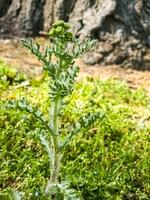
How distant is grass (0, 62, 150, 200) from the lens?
3941 mm

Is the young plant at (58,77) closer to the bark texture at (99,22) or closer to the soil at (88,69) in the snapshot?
the soil at (88,69)

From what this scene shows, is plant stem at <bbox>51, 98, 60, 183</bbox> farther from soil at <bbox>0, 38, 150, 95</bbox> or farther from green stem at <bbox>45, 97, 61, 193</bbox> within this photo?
soil at <bbox>0, 38, 150, 95</bbox>

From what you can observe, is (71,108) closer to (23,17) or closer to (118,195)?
(118,195)

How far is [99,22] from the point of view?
7.05 meters

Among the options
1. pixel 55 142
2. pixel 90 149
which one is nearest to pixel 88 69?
pixel 90 149

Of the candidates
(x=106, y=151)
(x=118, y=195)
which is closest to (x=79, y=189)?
(x=118, y=195)

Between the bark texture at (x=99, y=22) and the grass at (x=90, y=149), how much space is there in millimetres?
1281

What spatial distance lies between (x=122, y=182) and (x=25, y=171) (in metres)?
0.87

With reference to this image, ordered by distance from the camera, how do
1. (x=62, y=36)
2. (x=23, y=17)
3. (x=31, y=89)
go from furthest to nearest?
(x=23, y=17)
(x=31, y=89)
(x=62, y=36)

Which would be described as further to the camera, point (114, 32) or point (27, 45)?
point (114, 32)

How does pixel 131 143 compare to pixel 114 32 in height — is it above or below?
below

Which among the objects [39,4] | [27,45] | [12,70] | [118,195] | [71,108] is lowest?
[118,195]

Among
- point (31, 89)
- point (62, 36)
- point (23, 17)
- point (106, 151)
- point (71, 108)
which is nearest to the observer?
point (62, 36)

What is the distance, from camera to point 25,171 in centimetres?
406
